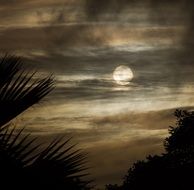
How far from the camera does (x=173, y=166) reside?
33062mm

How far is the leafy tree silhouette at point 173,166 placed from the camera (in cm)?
3222

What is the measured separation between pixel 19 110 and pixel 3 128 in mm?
253

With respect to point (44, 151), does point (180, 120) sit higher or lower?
higher

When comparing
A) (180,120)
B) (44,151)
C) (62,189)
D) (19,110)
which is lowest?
(62,189)

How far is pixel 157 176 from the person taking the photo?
33.2m

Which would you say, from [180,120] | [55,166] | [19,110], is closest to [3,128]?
[19,110]

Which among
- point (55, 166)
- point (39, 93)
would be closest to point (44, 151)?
point (55, 166)

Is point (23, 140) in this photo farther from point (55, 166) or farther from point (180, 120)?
point (180, 120)

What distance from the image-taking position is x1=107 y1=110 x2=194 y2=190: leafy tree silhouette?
3222cm

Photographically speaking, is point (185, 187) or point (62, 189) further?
point (185, 187)

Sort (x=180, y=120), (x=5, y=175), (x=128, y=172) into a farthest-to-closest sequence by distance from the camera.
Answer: (x=128, y=172) < (x=180, y=120) < (x=5, y=175)

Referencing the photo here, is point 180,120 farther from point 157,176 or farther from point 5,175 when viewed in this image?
point 5,175

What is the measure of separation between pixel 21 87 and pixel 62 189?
3.75 feet

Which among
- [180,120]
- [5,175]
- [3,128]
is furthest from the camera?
[180,120]
